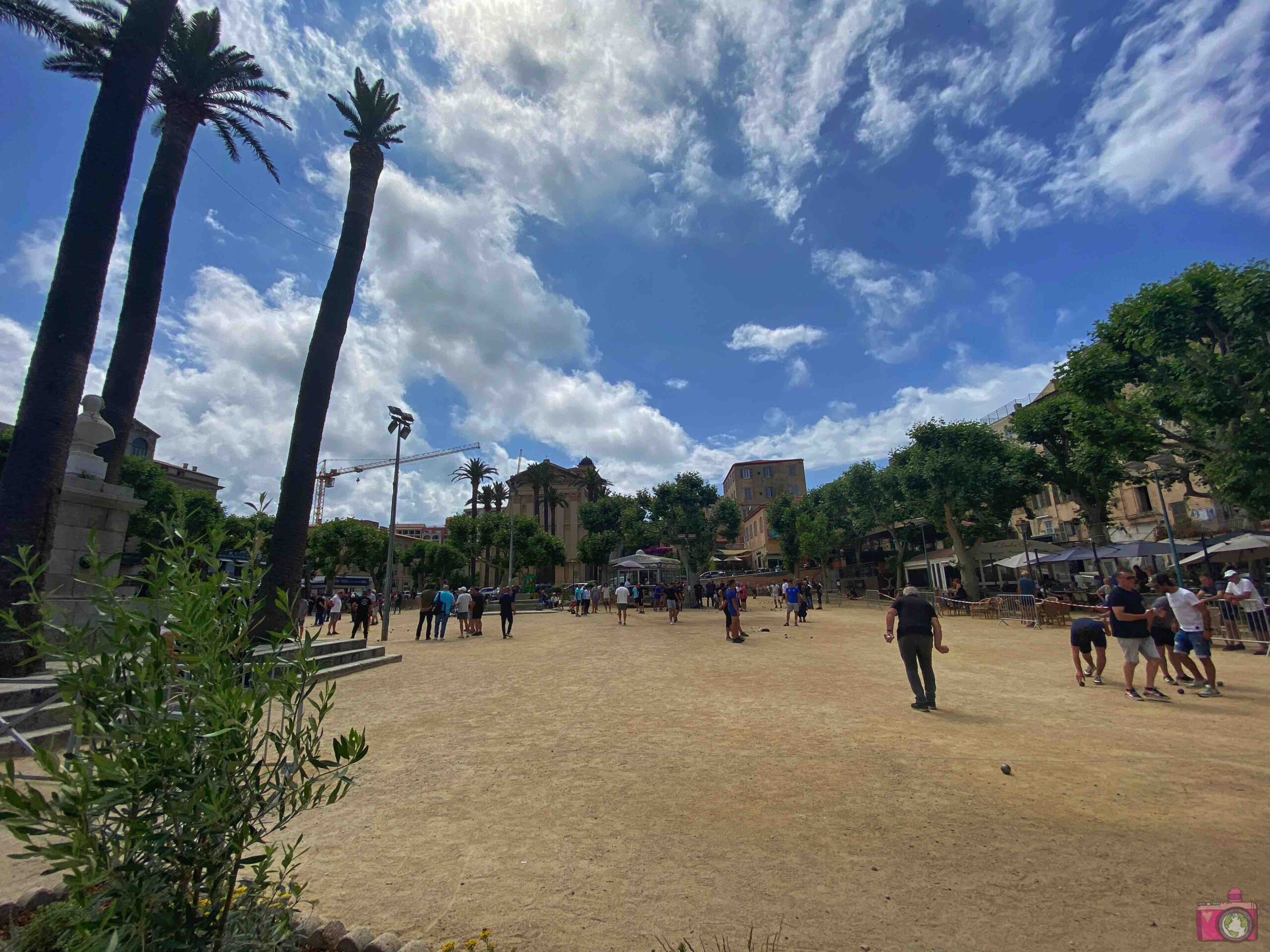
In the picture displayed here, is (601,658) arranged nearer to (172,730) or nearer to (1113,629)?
(1113,629)

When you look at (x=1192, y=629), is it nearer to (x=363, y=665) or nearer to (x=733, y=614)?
(x=733, y=614)

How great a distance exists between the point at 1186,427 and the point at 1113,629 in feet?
47.1

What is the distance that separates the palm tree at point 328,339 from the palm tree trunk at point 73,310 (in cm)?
341

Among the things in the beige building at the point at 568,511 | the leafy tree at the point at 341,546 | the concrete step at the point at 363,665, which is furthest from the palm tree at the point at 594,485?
the concrete step at the point at 363,665

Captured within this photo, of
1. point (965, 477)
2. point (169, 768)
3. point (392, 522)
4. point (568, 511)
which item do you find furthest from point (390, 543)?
point (568, 511)

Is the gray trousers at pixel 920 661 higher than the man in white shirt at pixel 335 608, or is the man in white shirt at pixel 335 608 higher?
the man in white shirt at pixel 335 608

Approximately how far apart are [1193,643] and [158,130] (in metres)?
23.8

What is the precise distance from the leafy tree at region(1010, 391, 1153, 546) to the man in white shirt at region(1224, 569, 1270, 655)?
28.2 ft

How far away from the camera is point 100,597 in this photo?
7.02ft

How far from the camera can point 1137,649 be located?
25.6ft

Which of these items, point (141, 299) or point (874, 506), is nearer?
point (141, 299)

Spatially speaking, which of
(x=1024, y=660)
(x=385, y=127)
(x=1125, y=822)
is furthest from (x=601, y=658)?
(x=385, y=127)

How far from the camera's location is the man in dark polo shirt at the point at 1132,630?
303 inches

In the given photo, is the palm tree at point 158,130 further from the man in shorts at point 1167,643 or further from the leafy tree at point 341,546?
the leafy tree at point 341,546
